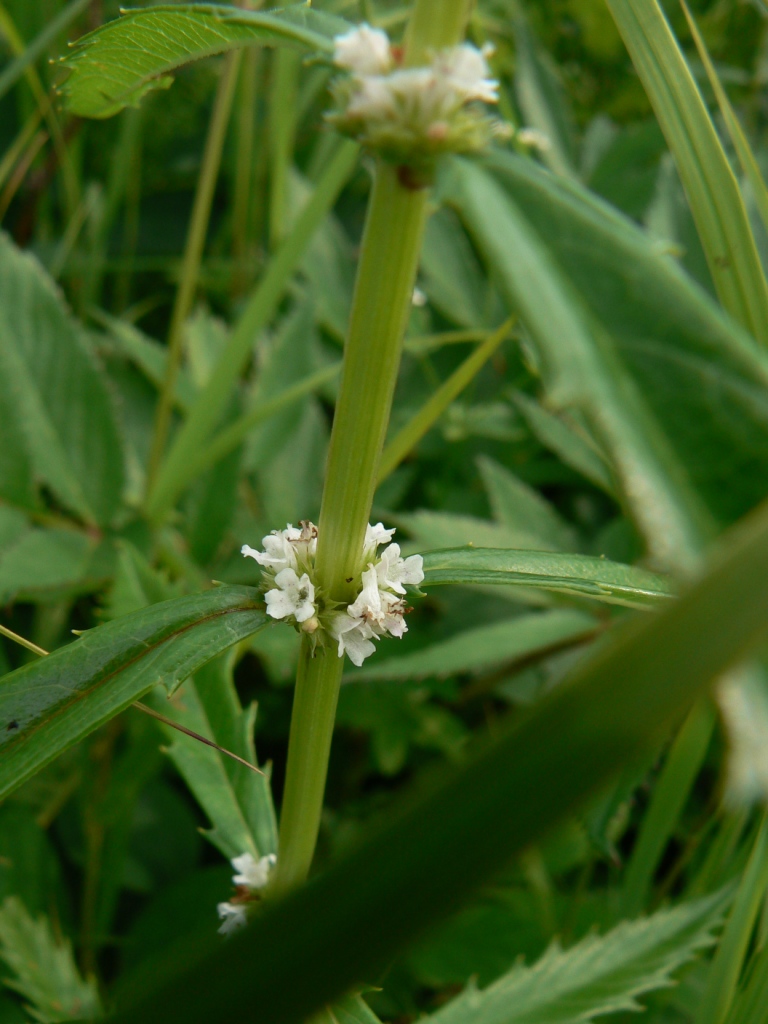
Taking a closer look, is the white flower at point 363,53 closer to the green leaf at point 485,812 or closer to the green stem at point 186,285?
the green leaf at point 485,812

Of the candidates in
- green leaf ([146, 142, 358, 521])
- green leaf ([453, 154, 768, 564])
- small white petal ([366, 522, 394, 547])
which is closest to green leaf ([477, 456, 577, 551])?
green leaf ([146, 142, 358, 521])

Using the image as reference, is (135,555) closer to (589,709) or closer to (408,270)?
(408,270)

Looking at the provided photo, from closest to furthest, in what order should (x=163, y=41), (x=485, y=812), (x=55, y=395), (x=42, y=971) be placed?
(x=485, y=812) → (x=163, y=41) → (x=42, y=971) → (x=55, y=395)

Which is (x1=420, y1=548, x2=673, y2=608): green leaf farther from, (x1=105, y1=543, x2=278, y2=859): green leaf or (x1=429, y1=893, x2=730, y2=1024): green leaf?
(x1=429, y1=893, x2=730, y2=1024): green leaf

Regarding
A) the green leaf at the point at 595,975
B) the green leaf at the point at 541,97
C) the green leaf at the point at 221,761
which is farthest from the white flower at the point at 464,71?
the green leaf at the point at 541,97

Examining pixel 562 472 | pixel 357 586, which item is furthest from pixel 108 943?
pixel 562 472

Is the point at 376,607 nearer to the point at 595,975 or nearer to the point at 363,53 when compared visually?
the point at 363,53

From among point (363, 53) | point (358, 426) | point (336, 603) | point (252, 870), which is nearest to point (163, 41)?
point (363, 53)
